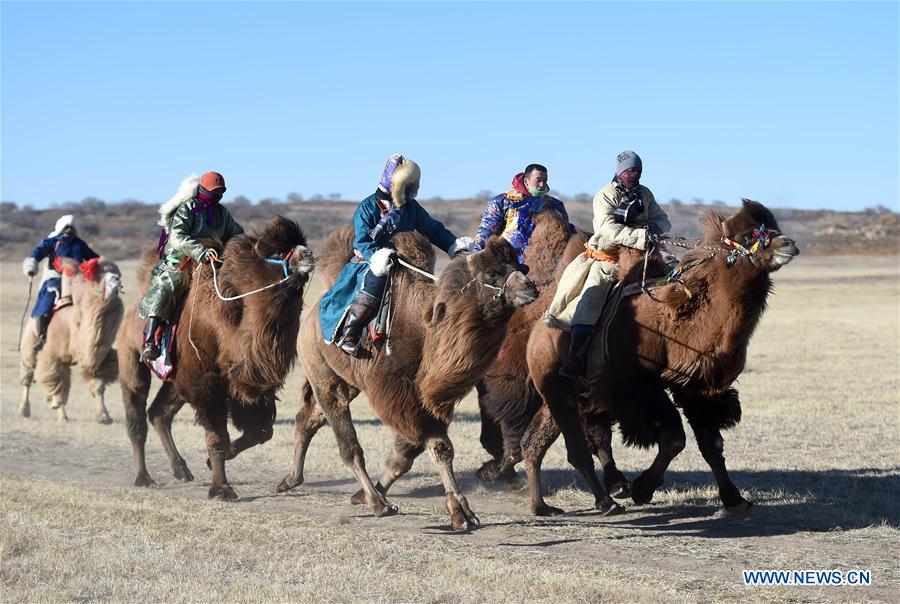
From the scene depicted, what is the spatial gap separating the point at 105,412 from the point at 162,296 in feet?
21.3

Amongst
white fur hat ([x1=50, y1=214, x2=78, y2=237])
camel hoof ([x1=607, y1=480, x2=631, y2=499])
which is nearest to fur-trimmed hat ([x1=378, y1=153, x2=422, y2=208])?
camel hoof ([x1=607, y1=480, x2=631, y2=499])

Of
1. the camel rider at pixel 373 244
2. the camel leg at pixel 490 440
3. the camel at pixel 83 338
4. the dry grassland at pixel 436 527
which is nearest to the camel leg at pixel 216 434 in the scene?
the dry grassland at pixel 436 527

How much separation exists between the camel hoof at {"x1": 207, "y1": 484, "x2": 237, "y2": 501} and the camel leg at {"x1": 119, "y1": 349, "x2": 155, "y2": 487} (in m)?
1.40

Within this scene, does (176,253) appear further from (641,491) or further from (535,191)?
(641,491)

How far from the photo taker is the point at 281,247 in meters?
10.2

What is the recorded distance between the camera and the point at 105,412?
16.7 m

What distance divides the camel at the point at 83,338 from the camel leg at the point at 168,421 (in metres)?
3.17

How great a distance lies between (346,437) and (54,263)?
818 cm

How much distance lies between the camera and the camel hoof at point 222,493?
410 inches

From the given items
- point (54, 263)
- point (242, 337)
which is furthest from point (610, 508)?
point (54, 263)

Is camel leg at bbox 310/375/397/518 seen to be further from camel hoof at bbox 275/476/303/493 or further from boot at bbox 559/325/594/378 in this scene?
Answer: boot at bbox 559/325/594/378

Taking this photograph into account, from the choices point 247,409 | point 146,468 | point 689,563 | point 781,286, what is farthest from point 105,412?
point 781,286

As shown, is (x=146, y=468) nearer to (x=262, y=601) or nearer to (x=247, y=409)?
(x=247, y=409)

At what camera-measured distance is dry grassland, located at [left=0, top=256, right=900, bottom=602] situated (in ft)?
22.4
